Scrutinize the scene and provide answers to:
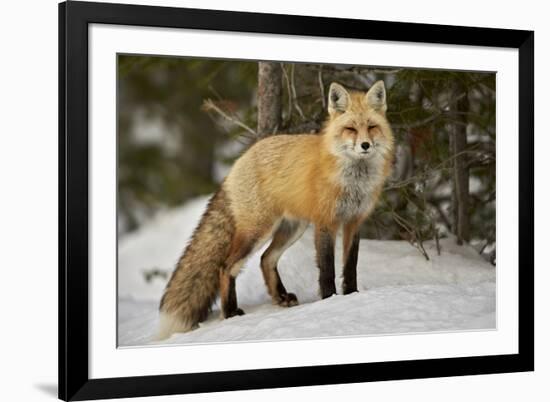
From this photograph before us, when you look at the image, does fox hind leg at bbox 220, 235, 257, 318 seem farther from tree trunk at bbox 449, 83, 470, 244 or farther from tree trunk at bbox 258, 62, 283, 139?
tree trunk at bbox 449, 83, 470, 244

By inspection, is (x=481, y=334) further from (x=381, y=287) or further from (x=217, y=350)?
(x=217, y=350)

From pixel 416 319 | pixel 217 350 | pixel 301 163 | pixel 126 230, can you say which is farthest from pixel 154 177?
pixel 416 319

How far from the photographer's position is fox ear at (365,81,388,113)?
15.7ft

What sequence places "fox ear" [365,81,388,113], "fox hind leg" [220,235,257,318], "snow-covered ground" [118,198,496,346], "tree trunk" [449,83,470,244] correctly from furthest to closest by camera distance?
"tree trunk" [449,83,470,244], "fox ear" [365,81,388,113], "fox hind leg" [220,235,257,318], "snow-covered ground" [118,198,496,346]

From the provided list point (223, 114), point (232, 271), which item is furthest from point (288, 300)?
point (223, 114)

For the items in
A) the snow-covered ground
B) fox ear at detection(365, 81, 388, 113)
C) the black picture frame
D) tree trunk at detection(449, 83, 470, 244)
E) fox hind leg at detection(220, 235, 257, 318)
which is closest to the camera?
the black picture frame

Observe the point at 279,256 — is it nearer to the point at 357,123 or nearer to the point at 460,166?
the point at 357,123

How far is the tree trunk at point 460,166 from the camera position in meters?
5.18

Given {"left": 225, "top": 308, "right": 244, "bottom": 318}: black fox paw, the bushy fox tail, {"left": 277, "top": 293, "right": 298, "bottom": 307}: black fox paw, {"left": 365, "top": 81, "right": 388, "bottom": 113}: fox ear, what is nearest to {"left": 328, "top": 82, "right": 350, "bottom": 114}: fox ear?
{"left": 365, "top": 81, "right": 388, "bottom": 113}: fox ear

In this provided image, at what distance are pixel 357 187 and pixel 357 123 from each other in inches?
14.2

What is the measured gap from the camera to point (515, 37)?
5.07m

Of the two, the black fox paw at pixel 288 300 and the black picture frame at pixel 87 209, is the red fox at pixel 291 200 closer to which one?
the black fox paw at pixel 288 300

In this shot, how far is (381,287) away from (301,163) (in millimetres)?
857

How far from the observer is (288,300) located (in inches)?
186
